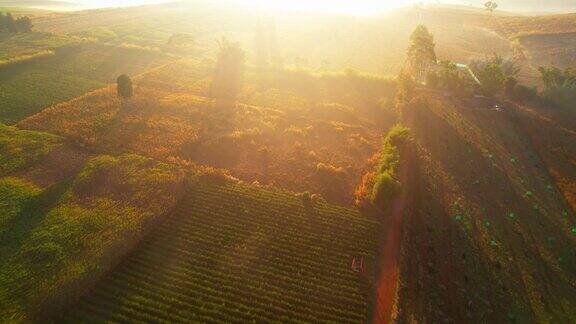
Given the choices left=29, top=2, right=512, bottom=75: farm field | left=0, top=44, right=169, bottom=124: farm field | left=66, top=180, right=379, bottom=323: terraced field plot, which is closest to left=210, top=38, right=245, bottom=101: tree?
left=29, top=2, right=512, bottom=75: farm field

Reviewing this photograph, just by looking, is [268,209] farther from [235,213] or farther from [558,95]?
[558,95]

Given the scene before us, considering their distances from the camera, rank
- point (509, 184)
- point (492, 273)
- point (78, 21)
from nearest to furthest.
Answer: point (492, 273) → point (509, 184) → point (78, 21)

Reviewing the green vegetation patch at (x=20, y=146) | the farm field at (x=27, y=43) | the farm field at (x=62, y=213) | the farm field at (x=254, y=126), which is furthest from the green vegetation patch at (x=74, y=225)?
the farm field at (x=27, y=43)

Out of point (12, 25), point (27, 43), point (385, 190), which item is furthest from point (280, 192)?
point (12, 25)

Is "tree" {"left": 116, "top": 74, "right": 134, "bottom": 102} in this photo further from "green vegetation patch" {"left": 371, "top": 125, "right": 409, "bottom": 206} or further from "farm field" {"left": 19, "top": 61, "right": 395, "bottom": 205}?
"green vegetation patch" {"left": 371, "top": 125, "right": 409, "bottom": 206}

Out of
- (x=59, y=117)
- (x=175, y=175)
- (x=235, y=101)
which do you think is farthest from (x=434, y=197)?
(x=59, y=117)

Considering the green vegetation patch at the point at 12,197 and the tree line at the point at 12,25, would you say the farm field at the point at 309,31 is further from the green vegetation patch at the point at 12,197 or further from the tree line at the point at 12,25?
the green vegetation patch at the point at 12,197
